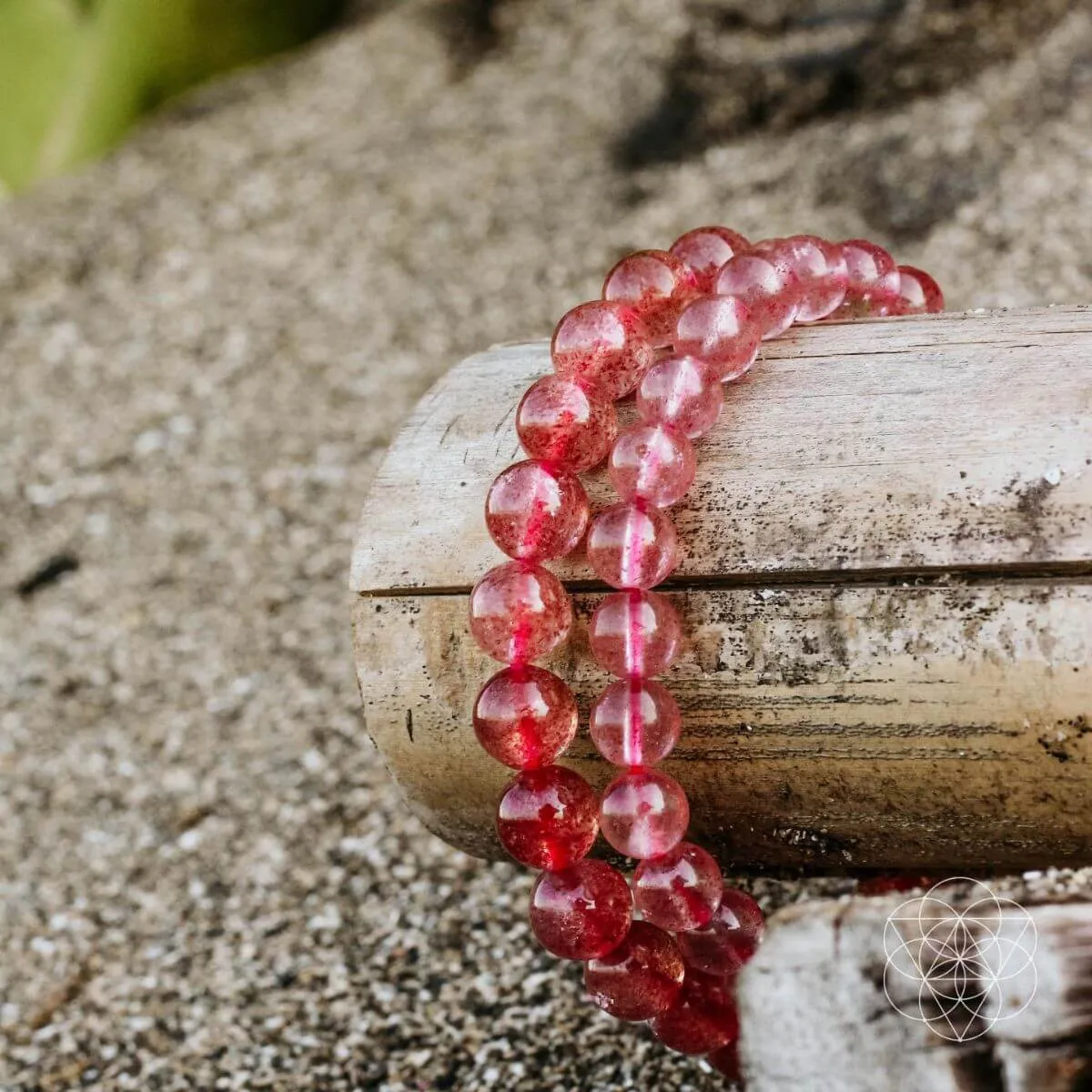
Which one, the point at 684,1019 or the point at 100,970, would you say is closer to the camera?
the point at 684,1019

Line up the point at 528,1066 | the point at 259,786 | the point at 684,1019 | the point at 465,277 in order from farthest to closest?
the point at 465,277, the point at 259,786, the point at 528,1066, the point at 684,1019

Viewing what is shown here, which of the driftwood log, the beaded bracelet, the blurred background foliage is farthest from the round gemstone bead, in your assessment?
the blurred background foliage

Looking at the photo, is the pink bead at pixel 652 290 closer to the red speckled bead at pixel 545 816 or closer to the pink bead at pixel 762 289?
the pink bead at pixel 762 289

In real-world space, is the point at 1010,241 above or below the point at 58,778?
above

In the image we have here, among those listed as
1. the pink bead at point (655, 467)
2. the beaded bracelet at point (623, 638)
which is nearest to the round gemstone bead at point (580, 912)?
the beaded bracelet at point (623, 638)

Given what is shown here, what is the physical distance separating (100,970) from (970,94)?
2.65m

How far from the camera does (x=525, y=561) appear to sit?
120cm

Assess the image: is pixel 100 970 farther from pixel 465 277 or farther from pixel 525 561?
pixel 465 277

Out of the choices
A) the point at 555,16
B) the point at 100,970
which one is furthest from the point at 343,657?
the point at 555,16

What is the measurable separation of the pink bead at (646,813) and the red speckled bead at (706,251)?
0.56 m

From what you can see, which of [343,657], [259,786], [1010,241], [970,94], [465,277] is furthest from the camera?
[465,277]

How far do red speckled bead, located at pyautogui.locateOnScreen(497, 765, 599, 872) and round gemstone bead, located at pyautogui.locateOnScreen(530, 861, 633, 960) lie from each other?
23 mm

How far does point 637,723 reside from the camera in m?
1.16

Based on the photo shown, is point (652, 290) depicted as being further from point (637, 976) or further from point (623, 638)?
point (637, 976)
